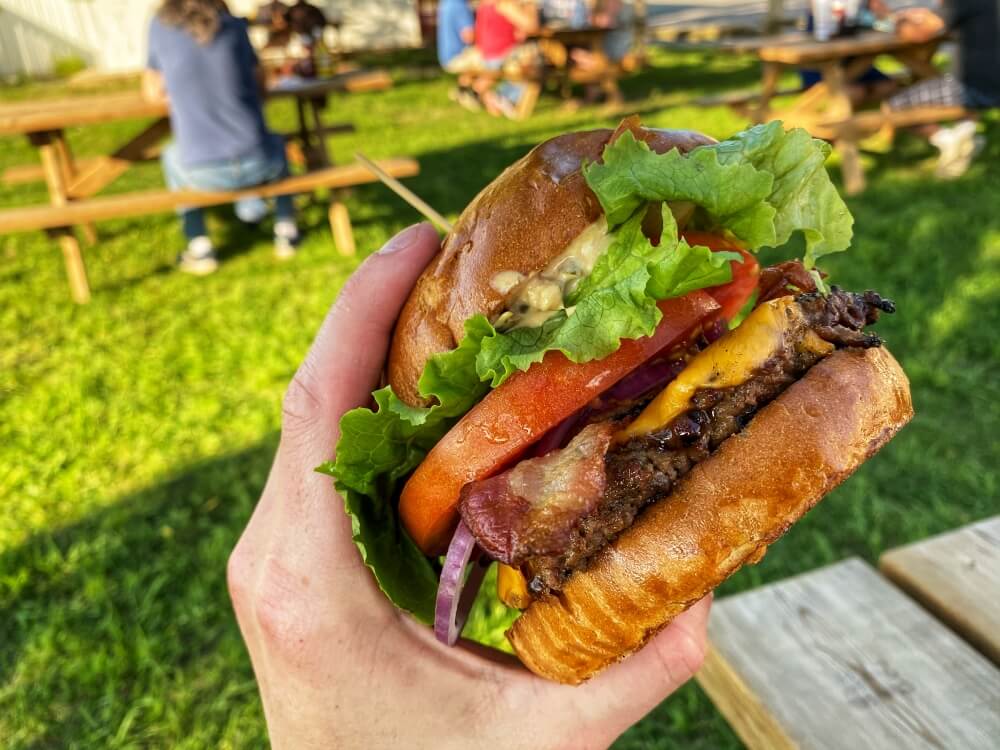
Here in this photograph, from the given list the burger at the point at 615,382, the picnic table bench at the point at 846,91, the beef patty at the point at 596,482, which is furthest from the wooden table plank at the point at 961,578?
the picnic table bench at the point at 846,91

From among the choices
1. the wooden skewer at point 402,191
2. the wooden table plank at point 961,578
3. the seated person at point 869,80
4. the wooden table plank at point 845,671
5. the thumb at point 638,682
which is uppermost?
the wooden skewer at point 402,191

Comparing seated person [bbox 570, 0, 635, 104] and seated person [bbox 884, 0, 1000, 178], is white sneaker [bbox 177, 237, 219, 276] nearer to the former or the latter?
seated person [bbox 884, 0, 1000, 178]

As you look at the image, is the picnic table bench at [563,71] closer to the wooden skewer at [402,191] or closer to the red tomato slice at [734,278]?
the wooden skewer at [402,191]

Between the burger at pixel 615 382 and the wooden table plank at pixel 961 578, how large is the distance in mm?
888

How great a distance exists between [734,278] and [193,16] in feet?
19.8

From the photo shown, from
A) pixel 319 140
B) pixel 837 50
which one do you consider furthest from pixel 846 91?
pixel 319 140

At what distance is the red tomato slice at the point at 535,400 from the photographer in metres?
1.70

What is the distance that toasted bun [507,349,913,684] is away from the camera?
1.65 meters

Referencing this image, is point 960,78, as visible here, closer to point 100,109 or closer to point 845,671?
point 100,109

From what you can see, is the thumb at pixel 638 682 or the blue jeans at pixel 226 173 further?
the blue jeans at pixel 226 173

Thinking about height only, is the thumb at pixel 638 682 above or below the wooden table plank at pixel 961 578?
above

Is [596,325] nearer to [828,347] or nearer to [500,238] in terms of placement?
[500,238]

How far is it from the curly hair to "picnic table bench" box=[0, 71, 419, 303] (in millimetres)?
910

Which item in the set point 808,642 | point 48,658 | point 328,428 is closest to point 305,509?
point 328,428
